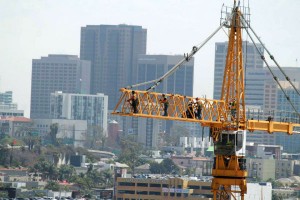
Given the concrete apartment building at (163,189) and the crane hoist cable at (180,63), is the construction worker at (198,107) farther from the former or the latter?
the concrete apartment building at (163,189)

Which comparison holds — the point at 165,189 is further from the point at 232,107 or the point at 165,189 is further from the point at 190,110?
the point at 190,110

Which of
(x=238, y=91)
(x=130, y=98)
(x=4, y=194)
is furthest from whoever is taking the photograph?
(x=4, y=194)

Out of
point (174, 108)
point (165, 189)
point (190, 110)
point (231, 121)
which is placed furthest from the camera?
point (165, 189)

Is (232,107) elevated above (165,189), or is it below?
above

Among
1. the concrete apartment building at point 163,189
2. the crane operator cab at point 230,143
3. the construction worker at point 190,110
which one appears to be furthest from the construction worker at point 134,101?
the concrete apartment building at point 163,189

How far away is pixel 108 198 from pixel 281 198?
18.1 m

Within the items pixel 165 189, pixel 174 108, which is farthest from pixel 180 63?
pixel 165 189

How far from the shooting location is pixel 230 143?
97375mm

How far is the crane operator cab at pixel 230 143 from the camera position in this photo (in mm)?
97438

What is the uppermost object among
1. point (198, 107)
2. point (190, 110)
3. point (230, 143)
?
point (198, 107)

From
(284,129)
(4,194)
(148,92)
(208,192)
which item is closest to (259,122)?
(284,129)

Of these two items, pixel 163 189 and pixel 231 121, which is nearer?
pixel 231 121

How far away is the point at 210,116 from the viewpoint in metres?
94.1

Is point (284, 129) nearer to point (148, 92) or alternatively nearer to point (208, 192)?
point (148, 92)
